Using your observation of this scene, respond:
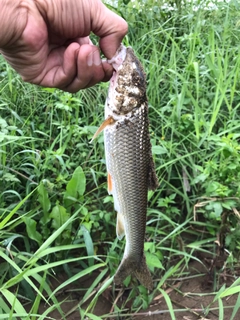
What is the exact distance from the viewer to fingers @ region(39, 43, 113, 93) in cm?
174

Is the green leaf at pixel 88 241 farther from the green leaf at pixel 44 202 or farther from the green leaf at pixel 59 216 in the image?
the green leaf at pixel 44 202

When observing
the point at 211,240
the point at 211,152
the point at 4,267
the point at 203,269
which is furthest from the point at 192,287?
the point at 4,267

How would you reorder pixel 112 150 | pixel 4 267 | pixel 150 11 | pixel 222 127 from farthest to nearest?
pixel 150 11, pixel 222 127, pixel 4 267, pixel 112 150

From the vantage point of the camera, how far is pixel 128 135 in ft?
5.53

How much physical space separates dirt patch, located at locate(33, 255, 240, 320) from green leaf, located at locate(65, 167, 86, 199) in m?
0.48

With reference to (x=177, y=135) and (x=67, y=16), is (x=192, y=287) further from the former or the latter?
(x=67, y=16)

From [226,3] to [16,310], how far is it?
10.5 feet

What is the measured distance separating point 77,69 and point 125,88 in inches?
10.8

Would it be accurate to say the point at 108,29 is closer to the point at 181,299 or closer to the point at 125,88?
the point at 125,88

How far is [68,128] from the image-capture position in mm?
2773

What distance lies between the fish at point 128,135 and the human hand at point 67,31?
3.0 inches

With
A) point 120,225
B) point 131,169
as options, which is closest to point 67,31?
point 131,169

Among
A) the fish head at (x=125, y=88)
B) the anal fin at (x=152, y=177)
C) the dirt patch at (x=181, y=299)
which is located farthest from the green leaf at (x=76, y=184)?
the fish head at (x=125, y=88)

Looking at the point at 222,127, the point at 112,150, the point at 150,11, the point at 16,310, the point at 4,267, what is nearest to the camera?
the point at 112,150
